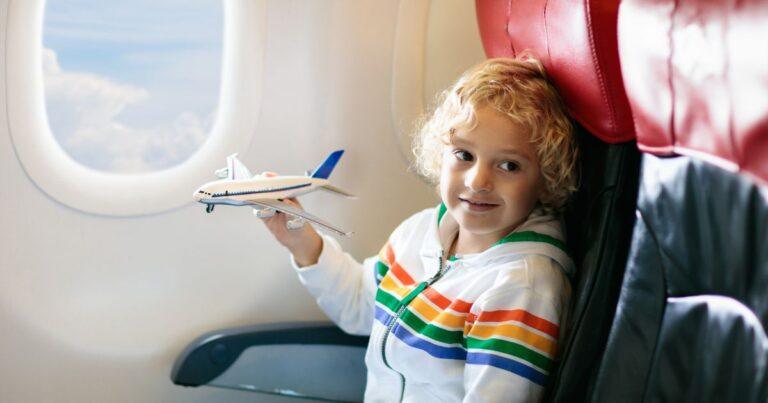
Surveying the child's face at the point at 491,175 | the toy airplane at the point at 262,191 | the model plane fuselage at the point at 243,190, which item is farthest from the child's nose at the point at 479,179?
the model plane fuselage at the point at 243,190

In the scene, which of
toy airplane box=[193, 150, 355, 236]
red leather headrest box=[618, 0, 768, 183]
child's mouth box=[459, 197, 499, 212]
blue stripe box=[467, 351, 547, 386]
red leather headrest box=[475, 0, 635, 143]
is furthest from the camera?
toy airplane box=[193, 150, 355, 236]

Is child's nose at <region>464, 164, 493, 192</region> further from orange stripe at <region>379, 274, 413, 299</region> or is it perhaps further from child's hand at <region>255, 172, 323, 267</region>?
child's hand at <region>255, 172, 323, 267</region>

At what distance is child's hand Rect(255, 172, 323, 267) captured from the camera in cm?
162

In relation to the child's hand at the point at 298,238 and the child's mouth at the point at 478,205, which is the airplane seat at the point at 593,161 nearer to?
the child's mouth at the point at 478,205

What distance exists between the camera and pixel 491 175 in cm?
131

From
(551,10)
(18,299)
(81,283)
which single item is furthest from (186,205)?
(551,10)

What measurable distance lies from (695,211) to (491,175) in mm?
442

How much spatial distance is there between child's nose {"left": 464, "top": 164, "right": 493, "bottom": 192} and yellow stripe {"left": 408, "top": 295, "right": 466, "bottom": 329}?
212mm

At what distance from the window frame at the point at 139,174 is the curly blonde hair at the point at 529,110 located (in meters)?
0.55

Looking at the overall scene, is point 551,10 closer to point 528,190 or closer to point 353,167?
point 528,190

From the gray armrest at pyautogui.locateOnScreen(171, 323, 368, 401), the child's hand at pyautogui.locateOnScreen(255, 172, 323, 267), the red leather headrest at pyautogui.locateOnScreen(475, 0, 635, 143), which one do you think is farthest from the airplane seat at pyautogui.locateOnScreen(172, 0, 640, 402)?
the gray armrest at pyautogui.locateOnScreen(171, 323, 368, 401)

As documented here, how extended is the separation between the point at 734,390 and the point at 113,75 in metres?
1.35

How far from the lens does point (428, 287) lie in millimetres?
1437

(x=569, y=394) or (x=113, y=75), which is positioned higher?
(x=113, y=75)
